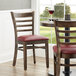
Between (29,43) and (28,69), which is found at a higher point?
(29,43)

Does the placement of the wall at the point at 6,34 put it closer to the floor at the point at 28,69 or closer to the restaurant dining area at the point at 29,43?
the restaurant dining area at the point at 29,43

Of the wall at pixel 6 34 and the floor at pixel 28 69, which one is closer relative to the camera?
the floor at pixel 28 69

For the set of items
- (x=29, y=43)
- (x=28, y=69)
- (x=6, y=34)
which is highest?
(x=6, y=34)

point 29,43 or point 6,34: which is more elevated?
point 6,34

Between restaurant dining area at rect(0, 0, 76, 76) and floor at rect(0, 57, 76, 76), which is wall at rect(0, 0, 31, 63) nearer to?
restaurant dining area at rect(0, 0, 76, 76)

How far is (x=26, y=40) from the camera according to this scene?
17.6 ft

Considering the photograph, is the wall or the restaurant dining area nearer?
the restaurant dining area

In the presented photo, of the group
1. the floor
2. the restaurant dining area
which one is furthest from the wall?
the floor

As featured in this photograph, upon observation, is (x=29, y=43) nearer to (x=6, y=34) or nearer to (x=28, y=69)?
(x=28, y=69)

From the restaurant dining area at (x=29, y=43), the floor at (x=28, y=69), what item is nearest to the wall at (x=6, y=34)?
the restaurant dining area at (x=29, y=43)

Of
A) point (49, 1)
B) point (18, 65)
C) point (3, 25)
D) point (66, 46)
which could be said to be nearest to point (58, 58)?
point (66, 46)

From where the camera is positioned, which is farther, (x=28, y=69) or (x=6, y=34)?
(x=6, y=34)

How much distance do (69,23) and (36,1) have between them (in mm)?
2455

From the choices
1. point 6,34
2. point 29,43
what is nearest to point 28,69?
point 29,43
